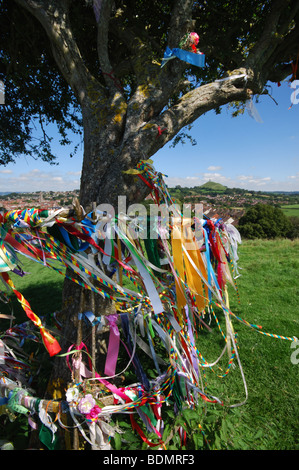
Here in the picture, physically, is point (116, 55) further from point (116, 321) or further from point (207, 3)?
point (116, 321)

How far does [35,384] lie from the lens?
2.63 metres

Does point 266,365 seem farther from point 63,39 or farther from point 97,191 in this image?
point 63,39

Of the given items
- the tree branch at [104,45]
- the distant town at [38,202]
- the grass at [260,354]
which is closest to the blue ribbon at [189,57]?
the tree branch at [104,45]

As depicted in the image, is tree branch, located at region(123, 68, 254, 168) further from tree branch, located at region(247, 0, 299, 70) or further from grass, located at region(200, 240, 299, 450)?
grass, located at region(200, 240, 299, 450)

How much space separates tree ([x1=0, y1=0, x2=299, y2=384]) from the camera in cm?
263

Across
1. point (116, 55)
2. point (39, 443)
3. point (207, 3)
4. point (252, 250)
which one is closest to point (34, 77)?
point (116, 55)

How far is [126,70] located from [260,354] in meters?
5.00

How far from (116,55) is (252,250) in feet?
28.4

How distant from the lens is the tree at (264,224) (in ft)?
97.3

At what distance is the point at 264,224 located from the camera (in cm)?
3028

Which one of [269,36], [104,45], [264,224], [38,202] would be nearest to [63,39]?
[104,45]

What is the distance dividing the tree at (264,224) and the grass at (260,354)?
2338 centimetres

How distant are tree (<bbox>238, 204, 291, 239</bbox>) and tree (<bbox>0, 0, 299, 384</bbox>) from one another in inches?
1057

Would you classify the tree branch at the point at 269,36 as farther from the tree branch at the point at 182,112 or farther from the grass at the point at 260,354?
the grass at the point at 260,354
